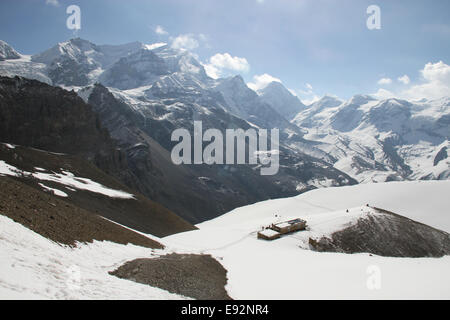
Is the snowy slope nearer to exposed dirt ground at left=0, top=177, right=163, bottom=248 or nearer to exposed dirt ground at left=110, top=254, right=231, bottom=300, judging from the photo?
exposed dirt ground at left=110, top=254, right=231, bottom=300

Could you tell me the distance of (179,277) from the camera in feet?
67.8

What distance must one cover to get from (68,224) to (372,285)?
2461 centimetres

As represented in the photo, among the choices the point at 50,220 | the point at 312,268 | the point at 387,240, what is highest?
the point at 50,220

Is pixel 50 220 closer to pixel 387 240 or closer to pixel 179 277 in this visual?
pixel 179 277

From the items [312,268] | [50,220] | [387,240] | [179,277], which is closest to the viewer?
[179,277]

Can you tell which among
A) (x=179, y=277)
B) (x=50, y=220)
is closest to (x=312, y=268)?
(x=179, y=277)

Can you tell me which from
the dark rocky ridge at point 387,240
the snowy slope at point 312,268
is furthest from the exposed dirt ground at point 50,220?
the dark rocky ridge at point 387,240

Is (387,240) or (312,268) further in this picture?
(387,240)

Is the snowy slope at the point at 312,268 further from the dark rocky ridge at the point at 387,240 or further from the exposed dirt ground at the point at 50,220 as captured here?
the exposed dirt ground at the point at 50,220

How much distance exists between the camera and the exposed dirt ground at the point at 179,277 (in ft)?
60.0
